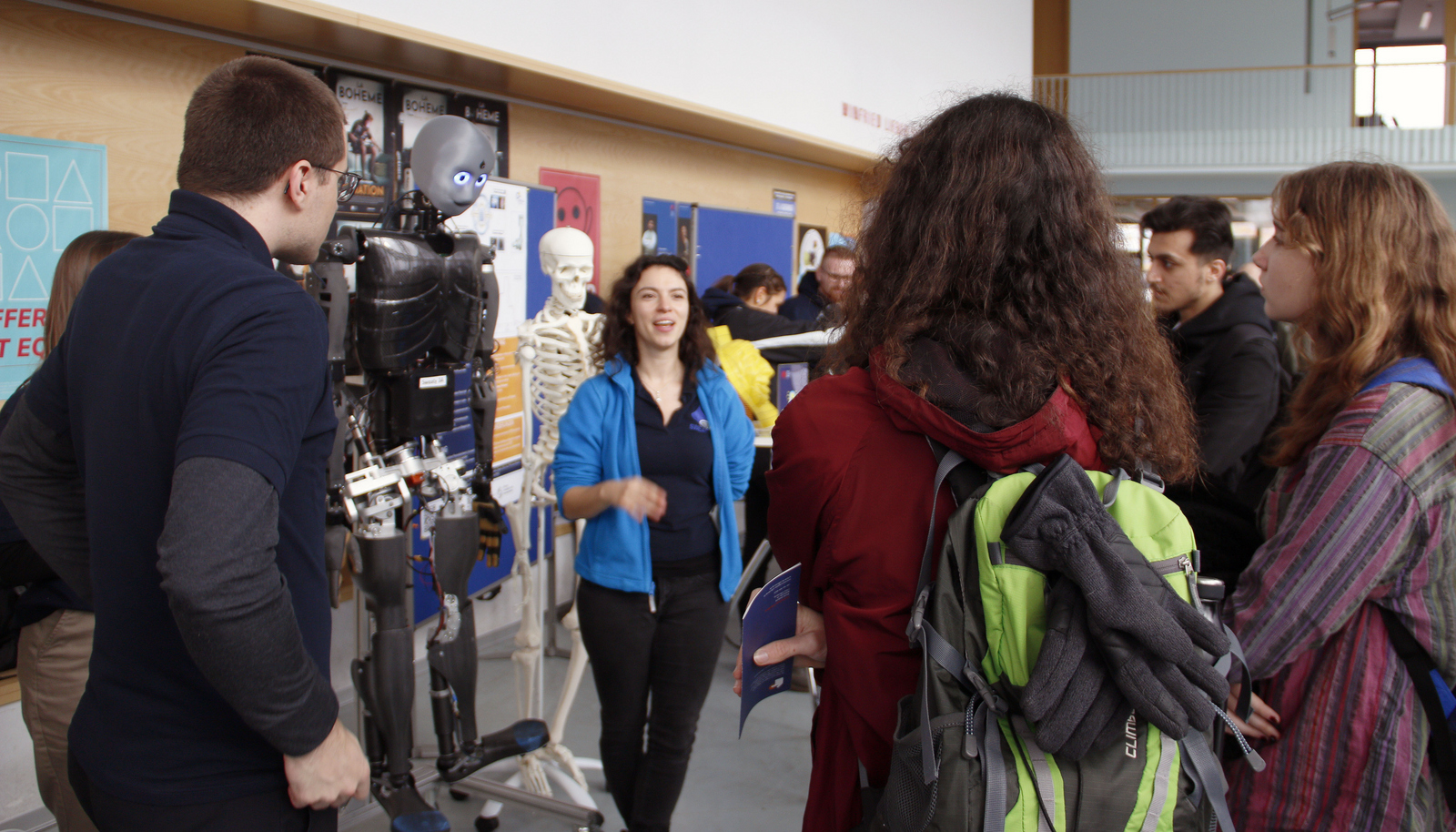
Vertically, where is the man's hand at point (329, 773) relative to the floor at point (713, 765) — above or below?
above

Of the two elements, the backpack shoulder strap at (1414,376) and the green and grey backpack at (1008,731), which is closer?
the green and grey backpack at (1008,731)

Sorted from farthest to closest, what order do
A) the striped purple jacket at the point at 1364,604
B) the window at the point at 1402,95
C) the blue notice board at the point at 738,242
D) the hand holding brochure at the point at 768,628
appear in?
the window at the point at 1402,95, the blue notice board at the point at 738,242, the striped purple jacket at the point at 1364,604, the hand holding brochure at the point at 768,628

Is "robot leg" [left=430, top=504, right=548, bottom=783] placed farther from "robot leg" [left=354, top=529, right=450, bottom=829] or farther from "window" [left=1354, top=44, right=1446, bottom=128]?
"window" [left=1354, top=44, right=1446, bottom=128]

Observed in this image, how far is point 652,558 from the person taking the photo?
2.47 m

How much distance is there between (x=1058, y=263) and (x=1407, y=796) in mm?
1111

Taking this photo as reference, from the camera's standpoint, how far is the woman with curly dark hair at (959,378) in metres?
1.01

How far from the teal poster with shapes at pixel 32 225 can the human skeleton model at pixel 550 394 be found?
1442 mm

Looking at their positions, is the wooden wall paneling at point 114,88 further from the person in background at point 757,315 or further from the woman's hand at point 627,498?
the person in background at point 757,315

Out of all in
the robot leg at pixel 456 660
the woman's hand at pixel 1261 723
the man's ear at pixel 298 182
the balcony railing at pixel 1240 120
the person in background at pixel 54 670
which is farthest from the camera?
the balcony railing at pixel 1240 120

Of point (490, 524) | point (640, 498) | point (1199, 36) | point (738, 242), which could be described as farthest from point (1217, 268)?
point (1199, 36)

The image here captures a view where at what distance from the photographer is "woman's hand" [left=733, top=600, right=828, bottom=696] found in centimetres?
114

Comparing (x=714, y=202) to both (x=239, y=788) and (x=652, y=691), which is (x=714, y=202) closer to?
(x=652, y=691)

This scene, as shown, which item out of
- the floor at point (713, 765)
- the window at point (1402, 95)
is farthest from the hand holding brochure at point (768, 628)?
the window at point (1402, 95)

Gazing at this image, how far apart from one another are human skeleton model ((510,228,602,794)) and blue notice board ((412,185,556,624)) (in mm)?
683
